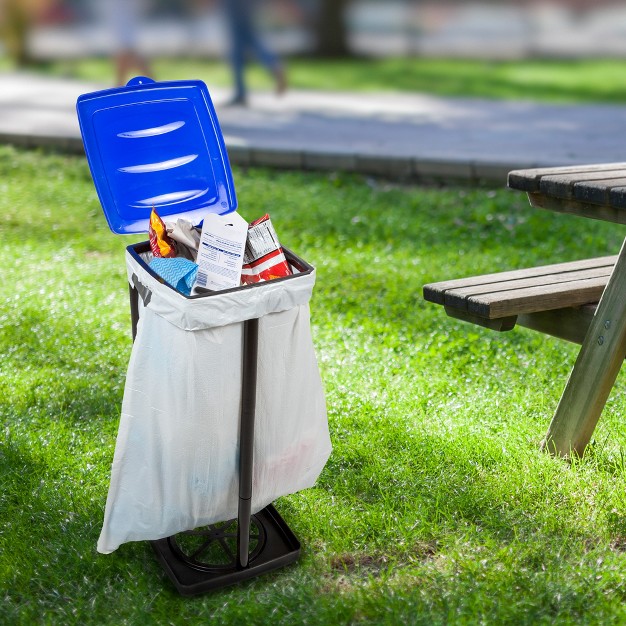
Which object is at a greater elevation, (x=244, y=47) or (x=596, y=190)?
(x=596, y=190)

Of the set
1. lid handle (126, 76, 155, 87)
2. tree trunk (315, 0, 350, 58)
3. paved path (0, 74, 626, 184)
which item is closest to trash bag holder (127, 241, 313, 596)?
lid handle (126, 76, 155, 87)

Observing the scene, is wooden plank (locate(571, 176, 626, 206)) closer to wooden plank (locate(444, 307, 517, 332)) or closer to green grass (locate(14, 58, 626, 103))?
wooden plank (locate(444, 307, 517, 332))

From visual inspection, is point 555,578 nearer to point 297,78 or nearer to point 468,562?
point 468,562

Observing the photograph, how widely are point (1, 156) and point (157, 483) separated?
555 centimetres

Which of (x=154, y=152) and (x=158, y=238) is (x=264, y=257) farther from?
(x=154, y=152)

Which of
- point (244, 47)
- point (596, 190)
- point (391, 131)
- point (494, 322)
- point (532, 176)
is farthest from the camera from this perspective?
point (244, 47)

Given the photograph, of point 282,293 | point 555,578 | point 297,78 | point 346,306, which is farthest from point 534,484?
point 297,78

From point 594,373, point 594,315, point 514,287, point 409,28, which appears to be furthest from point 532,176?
point 409,28

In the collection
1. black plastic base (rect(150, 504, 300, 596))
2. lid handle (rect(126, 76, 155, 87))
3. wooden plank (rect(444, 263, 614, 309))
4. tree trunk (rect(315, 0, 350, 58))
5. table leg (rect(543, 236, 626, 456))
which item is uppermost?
lid handle (rect(126, 76, 155, 87))

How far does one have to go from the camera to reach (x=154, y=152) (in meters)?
2.54

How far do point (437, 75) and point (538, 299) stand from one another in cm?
1044

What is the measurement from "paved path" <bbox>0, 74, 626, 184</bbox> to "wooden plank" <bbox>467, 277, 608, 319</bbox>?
323 centimetres

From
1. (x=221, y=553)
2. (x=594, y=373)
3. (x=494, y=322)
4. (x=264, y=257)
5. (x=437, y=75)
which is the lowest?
(x=437, y=75)

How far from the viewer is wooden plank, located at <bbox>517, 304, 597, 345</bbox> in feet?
9.82
